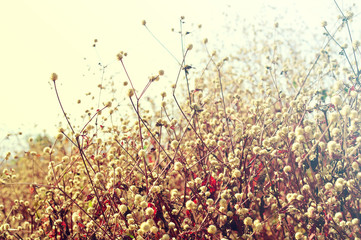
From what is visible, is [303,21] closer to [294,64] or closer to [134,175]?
[294,64]

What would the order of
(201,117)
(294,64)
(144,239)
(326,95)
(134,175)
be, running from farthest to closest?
1. (294,64)
2. (201,117)
3. (326,95)
4. (134,175)
5. (144,239)

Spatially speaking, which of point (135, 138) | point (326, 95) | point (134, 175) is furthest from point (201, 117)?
point (326, 95)

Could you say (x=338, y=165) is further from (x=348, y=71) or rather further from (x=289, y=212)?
(x=348, y=71)

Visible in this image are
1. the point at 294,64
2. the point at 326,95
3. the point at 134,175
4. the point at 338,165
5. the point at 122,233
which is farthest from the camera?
the point at 294,64

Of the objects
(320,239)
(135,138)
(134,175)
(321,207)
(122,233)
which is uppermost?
(135,138)

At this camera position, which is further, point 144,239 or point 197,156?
point 197,156

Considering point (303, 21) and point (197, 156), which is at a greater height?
point (303, 21)

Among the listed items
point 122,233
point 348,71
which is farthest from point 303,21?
point 122,233

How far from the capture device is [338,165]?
1731mm

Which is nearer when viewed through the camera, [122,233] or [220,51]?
[122,233]

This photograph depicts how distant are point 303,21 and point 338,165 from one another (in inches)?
143

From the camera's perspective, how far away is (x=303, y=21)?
15.5ft

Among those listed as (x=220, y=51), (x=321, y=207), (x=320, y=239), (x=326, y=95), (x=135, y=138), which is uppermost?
(x=220, y=51)

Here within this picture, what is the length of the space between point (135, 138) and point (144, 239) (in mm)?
901
